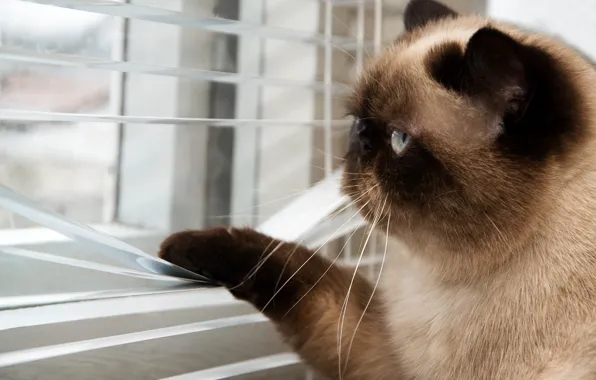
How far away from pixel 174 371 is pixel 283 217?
305 millimetres

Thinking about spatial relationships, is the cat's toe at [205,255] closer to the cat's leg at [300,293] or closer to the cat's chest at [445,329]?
the cat's leg at [300,293]

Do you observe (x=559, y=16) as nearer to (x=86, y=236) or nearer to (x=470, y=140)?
(x=470, y=140)

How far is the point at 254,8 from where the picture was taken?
1062 millimetres

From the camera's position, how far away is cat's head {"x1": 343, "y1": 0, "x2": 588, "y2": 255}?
24.7 inches

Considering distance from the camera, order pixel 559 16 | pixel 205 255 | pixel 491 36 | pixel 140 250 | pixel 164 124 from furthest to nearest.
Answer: pixel 559 16, pixel 164 124, pixel 205 255, pixel 140 250, pixel 491 36

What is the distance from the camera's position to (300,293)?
85 centimetres

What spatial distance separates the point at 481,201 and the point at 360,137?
0.17m

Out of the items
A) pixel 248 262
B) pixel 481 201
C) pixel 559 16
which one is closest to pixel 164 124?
pixel 248 262

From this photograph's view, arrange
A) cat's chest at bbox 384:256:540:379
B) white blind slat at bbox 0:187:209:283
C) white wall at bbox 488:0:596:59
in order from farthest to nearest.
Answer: white wall at bbox 488:0:596:59 → cat's chest at bbox 384:256:540:379 → white blind slat at bbox 0:187:209:283

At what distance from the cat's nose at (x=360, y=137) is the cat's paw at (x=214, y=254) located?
197 mm

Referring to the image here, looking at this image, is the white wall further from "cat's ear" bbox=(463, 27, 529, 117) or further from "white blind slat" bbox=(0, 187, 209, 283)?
→ "white blind slat" bbox=(0, 187, 209, 283)

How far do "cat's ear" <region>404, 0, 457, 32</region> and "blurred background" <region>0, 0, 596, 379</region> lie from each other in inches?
3.6

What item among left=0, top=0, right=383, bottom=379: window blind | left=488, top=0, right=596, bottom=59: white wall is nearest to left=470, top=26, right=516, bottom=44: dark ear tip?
left=0, top=0, right=383, bottom=379: window blind

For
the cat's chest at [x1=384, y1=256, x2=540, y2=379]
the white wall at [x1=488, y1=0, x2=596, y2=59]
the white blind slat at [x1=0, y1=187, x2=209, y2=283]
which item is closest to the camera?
the white blind slat at [x1=0, y1=187, x2=209, y2=283]
